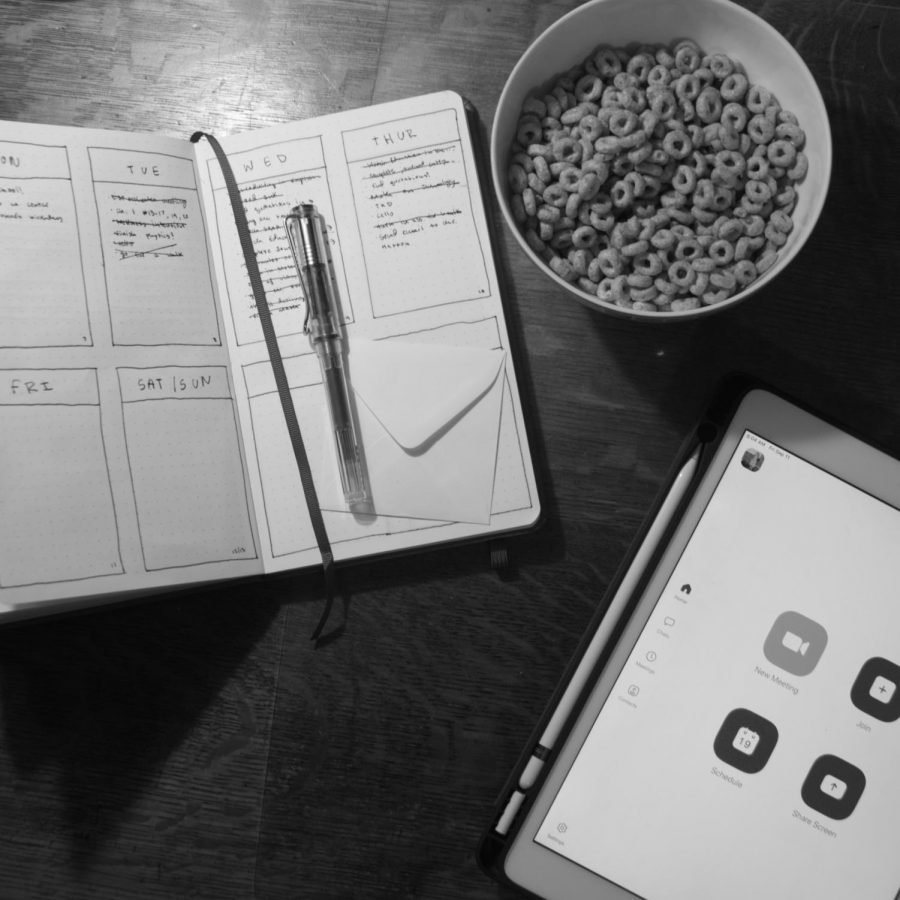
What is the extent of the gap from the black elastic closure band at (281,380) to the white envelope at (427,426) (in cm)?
2

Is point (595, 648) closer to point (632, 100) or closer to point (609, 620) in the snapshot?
point (609, 620)

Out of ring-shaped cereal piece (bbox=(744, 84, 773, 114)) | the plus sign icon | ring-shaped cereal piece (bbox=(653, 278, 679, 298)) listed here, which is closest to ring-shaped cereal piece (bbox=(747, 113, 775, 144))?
ring-shaped cereal piece (bbox=(744, 84, 773, 114))

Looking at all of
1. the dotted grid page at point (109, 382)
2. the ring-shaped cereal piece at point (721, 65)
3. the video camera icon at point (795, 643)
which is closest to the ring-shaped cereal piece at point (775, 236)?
the ring-shaped cereal piece at point (721, 65)

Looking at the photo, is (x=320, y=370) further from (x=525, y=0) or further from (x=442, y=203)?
(x=525, y=0)

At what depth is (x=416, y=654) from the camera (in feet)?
1.80

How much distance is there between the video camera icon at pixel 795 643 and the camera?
0.48 metres

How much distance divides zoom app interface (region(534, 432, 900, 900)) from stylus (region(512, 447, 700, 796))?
19 millimetres

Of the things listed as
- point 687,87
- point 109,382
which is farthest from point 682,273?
point 109,382

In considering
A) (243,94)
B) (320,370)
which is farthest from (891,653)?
(243,94)

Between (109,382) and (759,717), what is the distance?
0.48 meters

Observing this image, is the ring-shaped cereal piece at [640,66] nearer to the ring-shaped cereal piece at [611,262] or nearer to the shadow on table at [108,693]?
the ring-shaped cereal piece at [611,262]

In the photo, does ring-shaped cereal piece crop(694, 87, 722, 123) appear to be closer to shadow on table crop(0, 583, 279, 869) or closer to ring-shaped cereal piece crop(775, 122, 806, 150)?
ring-shaped cereal piece crop(775, 122, 806, 150)

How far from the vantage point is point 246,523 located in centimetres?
54

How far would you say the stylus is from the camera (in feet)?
1.64
